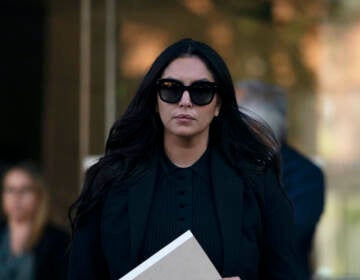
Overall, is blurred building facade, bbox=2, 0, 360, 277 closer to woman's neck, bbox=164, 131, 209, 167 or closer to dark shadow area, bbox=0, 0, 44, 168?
dark shadow area, bbox=0, 0, 44, 168

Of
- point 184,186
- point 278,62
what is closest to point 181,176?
point 184,186

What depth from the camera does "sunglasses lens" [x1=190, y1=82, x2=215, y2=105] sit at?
343 centimetres

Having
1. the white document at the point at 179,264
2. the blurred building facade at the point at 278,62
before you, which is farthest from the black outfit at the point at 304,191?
the blurred building facade at the point at 278,62

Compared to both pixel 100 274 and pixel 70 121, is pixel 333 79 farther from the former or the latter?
pixel 100 274

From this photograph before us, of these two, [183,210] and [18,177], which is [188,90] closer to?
[183,210]

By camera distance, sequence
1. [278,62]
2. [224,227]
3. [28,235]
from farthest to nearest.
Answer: [278,62], [28,235], [224,227]

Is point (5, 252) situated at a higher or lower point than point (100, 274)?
lower

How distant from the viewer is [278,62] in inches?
359

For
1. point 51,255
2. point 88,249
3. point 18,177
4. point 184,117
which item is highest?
point 184,117

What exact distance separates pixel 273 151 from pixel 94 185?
56cm

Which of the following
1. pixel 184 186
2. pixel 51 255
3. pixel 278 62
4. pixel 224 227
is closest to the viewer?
pixel 224 227

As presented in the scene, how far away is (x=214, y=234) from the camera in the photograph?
3410mm

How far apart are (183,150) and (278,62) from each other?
5666 mm

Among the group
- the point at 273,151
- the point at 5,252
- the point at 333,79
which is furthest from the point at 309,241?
the point at 333,79
